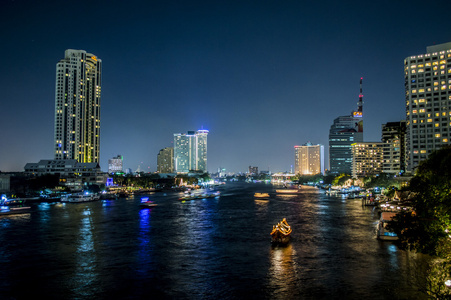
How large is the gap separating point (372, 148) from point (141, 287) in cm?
19802

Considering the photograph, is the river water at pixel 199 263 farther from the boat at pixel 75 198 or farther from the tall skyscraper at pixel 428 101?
the tall skyscraper at pixel 428 101

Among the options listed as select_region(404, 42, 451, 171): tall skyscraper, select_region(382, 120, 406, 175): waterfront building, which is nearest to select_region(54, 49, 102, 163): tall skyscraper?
select_region(404, 42, 451, 171): tall skyscraper

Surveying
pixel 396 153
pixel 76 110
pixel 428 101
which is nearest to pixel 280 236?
pixel 428 101

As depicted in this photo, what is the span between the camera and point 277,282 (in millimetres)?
24438

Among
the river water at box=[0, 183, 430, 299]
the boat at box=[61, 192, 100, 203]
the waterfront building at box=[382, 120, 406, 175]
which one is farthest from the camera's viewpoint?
the waterfront building at box=[382, 120, 406, 175]

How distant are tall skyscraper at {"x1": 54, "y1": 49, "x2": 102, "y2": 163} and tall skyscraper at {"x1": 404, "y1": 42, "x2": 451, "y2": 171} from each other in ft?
475

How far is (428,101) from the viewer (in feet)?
353

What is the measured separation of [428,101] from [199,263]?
10507 centimetres

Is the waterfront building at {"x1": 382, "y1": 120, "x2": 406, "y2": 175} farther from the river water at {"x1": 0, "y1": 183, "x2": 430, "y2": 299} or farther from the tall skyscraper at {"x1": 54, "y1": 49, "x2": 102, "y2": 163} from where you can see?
the tall skyscraper at {"x1": 54, "y1": 49, "x2": 102, "y2": 163}

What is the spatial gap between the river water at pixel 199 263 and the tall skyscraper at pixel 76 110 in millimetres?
129304

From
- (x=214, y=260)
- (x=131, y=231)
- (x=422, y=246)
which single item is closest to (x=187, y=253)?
(x=214, y=260)

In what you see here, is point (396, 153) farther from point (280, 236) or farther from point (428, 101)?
point (280, 236)

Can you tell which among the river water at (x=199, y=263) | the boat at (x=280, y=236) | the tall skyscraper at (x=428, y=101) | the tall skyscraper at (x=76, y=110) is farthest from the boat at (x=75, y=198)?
the tall skyscraper at (x=428, y=101)

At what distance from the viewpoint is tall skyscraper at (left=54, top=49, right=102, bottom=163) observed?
168 metres
